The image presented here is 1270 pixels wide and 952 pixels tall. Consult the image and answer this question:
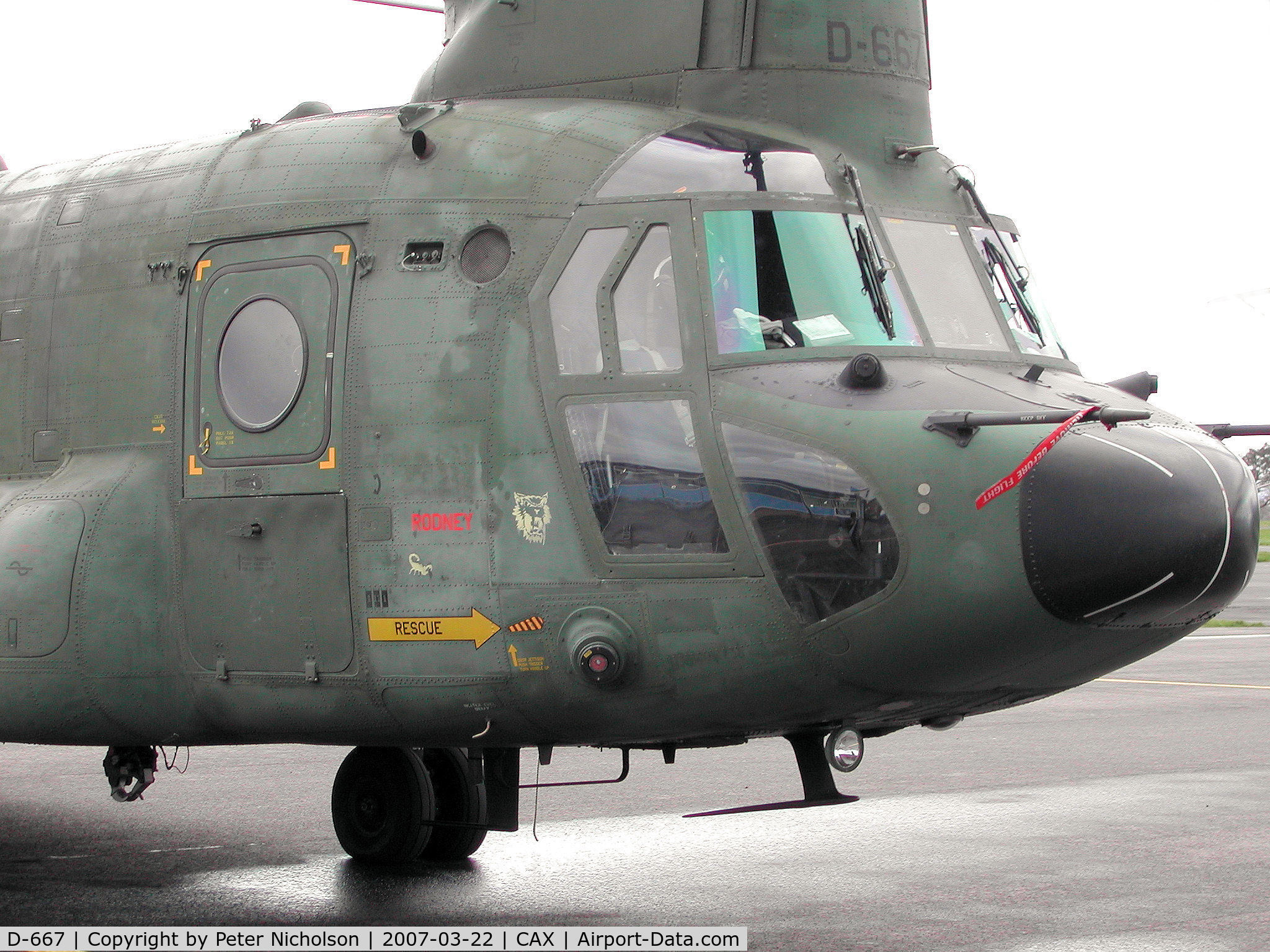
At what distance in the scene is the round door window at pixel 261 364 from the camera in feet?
23.2

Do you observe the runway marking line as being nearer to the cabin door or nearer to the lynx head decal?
the lynx head decal

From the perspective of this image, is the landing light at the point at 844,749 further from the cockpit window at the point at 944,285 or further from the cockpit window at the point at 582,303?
the cockpit window at the point at 582,303

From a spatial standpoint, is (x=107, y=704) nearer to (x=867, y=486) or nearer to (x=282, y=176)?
(x=282, y=176)

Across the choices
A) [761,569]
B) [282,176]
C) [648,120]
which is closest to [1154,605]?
[761,569]

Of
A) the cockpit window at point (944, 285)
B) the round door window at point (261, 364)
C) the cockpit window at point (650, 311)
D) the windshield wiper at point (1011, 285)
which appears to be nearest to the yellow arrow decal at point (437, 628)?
the round door window at point (261, 364)

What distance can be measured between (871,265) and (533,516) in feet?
5.83

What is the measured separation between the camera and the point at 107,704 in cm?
732

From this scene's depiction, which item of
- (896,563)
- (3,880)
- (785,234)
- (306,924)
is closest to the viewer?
(896,563)

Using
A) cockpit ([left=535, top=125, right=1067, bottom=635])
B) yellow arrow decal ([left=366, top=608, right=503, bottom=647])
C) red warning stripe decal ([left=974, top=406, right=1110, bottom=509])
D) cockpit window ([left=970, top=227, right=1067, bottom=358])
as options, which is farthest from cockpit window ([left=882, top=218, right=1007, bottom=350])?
yellow arrow decal ([left=366, top=608, right=503, bottom=647])

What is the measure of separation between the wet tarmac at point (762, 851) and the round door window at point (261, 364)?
2582 mm

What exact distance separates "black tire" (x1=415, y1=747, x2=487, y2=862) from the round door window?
9.10 ft

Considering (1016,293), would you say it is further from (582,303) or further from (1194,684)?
(1194,684)

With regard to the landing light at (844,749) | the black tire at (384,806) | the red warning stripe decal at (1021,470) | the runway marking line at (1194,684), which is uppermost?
the runway marking line at (1194,684)

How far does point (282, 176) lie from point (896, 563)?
11.1 feet
